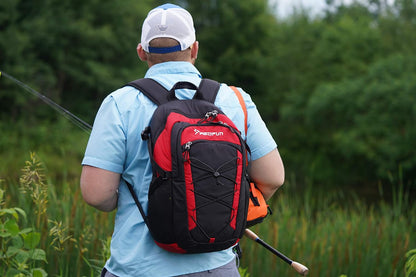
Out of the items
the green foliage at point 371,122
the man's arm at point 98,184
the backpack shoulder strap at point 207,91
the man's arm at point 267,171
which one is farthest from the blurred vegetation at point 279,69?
the man's arm at point 98,184

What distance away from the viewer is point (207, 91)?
1754 millimetres

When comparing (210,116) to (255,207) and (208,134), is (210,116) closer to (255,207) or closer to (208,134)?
(208,134)

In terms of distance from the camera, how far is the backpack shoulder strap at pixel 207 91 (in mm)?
1731

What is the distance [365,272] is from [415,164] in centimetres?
1608

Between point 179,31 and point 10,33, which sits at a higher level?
point 10,33

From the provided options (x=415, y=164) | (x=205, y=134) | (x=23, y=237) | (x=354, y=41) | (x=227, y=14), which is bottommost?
(x=415, y=164)

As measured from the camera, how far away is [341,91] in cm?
2314

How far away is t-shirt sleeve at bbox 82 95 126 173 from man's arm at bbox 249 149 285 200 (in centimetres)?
49

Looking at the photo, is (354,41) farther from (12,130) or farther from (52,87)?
(12,130)

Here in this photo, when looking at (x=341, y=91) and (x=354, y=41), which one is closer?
(x=341, y=91)

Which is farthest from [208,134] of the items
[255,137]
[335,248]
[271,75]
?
[271,75]

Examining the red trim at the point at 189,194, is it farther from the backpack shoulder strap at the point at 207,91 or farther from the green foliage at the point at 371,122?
the green foliage at the point at 371,122

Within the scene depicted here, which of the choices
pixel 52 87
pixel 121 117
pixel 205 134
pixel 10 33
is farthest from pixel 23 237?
pixel 52 87

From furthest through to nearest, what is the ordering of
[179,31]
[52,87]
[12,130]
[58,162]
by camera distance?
[52,87], [12,130], [58,162], [179,31]
